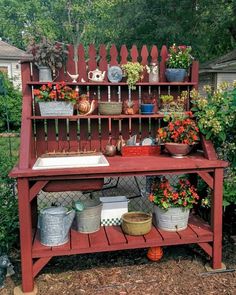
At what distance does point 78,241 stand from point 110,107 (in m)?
1.30

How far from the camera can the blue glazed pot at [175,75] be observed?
3336mm

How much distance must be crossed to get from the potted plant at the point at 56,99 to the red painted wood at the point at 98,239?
1.15m

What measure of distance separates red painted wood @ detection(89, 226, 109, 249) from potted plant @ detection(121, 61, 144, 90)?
4.79 ft

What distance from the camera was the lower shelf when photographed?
2.79 metres

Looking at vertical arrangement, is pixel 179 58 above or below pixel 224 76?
below

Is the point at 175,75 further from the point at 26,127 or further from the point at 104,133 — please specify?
the point at 26,127

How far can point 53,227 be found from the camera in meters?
2.83

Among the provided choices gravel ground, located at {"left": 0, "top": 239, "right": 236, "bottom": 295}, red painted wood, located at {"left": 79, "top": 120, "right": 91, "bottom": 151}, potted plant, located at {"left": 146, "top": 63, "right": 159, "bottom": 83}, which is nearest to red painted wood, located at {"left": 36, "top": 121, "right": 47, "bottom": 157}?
red painted wood, located at {"left": 79, "top": 120, "right": 91, "bottom": 151}

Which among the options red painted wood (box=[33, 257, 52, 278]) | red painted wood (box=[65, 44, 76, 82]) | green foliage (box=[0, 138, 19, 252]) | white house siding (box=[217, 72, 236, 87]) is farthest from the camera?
white house siding (box=[217, 72, 236, 87])

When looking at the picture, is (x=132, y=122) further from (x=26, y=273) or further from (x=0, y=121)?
(x=0, y=121)

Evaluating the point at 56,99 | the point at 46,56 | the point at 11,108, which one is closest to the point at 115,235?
the point at 56,99

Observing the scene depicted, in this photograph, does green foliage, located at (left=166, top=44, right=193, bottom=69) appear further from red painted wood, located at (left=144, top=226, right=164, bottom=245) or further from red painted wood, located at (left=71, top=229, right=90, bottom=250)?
red painted wood, located at (left=71, top=229, right=90, bottom=250)

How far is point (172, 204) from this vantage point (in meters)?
3.06

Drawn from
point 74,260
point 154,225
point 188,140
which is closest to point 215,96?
point 188,140
